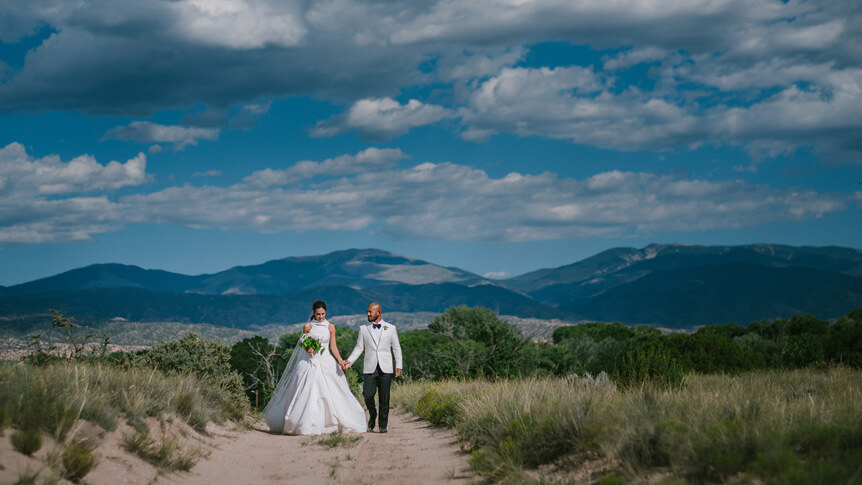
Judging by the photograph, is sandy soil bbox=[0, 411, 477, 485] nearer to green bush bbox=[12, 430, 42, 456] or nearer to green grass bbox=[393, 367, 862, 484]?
green bush bbox=[12, 430, 42, 456]

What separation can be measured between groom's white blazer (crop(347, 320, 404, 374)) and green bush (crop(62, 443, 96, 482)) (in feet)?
19.3

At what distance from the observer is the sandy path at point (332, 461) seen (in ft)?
26.7

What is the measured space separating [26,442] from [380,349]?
22.1 ft

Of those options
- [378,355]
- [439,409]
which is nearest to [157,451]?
[378,355]

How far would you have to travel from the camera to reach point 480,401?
10.6m

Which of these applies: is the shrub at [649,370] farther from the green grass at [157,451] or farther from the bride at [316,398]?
the green grass at [157,451]

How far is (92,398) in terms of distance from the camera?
7742 mm

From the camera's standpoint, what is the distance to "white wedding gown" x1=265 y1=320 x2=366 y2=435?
40.1 ft

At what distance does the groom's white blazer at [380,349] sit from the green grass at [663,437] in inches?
101

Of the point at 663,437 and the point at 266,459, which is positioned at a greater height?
the point at 663,437

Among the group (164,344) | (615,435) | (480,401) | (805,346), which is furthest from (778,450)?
(805,346)

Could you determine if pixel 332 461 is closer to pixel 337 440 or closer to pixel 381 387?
pixel 337 440

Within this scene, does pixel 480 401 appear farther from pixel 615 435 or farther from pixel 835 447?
pixel 835 447

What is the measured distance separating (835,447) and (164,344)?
13.4 m
